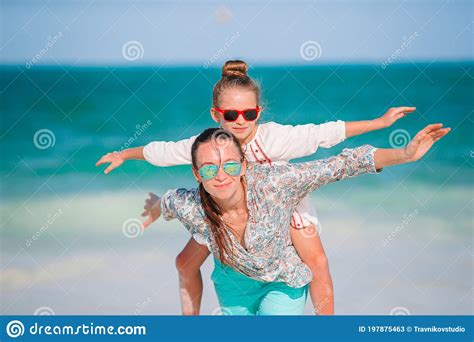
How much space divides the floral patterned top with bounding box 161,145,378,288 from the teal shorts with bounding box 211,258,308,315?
0.10 m

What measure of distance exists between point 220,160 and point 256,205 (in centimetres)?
31

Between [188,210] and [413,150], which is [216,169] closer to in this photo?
[188,210]

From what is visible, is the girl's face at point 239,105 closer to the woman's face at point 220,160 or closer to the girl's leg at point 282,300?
the woman's face at point 220,160

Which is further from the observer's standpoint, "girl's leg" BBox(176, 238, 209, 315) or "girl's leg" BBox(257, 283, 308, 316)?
"girl's leg" BBox(176, 238, 209, 315)

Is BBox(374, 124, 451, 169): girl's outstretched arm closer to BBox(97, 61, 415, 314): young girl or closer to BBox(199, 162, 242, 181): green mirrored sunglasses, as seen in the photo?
BBox(97, 61, 415, 314): young girl

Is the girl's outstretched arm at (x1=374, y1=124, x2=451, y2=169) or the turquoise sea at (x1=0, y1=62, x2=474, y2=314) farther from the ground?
the turquoise sea at (x1=0, y1=62, x2=474, y2=314)

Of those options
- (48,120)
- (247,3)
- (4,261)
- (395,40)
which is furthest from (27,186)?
(395,40)

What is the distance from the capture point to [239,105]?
4641mm

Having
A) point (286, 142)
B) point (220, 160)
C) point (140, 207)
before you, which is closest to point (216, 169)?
point (220, 160)

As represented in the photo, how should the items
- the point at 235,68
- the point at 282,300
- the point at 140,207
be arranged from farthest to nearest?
the point at 140,207 < the point at 235,68 < the point at 282,300

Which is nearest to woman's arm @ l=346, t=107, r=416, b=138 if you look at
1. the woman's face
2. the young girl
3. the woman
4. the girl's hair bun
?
the young girl

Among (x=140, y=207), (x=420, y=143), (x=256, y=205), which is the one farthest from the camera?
(x=140, y=207)

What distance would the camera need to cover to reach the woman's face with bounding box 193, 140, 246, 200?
413cm
